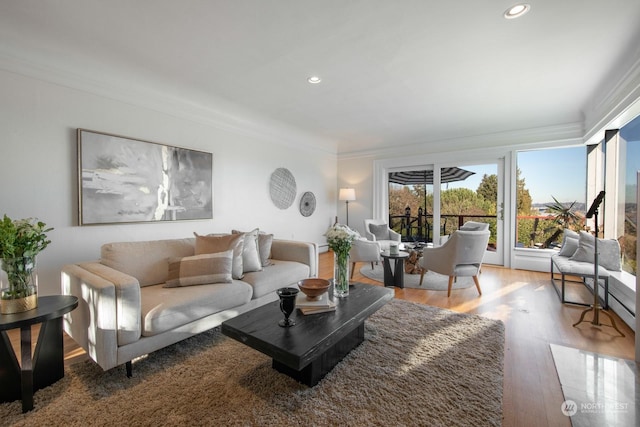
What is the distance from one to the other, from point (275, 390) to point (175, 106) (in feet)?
11.2

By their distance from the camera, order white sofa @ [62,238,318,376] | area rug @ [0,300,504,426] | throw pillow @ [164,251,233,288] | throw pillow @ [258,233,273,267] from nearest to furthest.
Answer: area rug @ [0,300,504,426] → white sofa @ [62,238,318,376] → throw pillow @ [164,251,233,288] → throw pillow @ [258,233,273,267]

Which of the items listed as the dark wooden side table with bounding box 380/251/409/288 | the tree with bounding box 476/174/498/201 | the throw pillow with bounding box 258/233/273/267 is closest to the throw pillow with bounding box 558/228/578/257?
the tree with bounding box 476/174/498/201

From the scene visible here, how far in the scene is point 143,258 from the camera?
2.42 meters

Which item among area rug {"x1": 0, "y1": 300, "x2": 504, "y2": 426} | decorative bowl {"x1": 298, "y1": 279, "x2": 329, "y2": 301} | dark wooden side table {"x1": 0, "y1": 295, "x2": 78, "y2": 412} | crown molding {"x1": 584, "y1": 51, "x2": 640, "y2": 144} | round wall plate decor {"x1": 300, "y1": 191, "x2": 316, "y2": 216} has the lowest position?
area rug {"x1": 0, "y1": 300, "x2": 504, "y2": 426}

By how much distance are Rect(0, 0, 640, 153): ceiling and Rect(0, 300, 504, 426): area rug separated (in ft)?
8.11

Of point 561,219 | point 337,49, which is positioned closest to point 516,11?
point 337,49

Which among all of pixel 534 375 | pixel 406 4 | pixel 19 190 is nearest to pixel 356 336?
pixel 534 375

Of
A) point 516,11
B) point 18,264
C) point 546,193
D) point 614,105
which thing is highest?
point 516,11

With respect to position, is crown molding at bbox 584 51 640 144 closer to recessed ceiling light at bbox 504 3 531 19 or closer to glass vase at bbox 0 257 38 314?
recessed ceiling light at bbox 504 3 531 19

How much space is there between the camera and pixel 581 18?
206 cm

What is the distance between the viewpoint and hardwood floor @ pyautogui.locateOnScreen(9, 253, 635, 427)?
1.58m

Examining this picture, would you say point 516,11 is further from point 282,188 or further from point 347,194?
point 347,194

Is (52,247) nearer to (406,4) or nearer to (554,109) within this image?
(406,4)

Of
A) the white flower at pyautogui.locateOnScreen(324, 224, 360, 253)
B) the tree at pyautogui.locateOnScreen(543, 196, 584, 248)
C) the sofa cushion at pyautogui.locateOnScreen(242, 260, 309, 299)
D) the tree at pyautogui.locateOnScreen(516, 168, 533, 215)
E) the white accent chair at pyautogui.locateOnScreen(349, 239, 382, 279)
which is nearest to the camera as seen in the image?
the white flower at pyautogui.locateOnScreen(324, 224, 360, 253)
